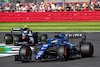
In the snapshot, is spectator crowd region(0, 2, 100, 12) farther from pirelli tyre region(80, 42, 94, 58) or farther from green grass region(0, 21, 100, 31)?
pirelli tyre region(80, 42, 94, 58)

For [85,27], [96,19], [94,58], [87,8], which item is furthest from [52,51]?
[87,8]

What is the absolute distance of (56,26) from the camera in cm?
2588

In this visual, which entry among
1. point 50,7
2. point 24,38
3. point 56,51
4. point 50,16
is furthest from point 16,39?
point 50,7

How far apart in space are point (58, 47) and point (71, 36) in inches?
35.3

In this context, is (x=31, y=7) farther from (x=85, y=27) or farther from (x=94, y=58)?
(x=94, y=58)

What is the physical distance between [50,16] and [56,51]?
17933 millimetres

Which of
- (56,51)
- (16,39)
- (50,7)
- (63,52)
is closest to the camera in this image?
(63,52)

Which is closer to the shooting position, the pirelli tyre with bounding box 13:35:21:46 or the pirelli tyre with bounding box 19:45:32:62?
the pirelli tyre with bounding box 19:45:32:62

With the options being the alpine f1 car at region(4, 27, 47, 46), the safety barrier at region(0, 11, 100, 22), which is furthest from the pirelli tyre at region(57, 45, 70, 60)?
the safety barrier at region(0, 11, 100, 22)

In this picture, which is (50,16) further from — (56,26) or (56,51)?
(56,51)

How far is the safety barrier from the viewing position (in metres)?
27.1

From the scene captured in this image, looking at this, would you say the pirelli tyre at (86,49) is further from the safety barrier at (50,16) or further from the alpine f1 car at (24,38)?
the safety barrier at (50,16)

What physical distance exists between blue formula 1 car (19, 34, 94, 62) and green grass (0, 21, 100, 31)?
45.6 feet

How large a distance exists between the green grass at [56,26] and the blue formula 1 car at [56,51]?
45.6ft
